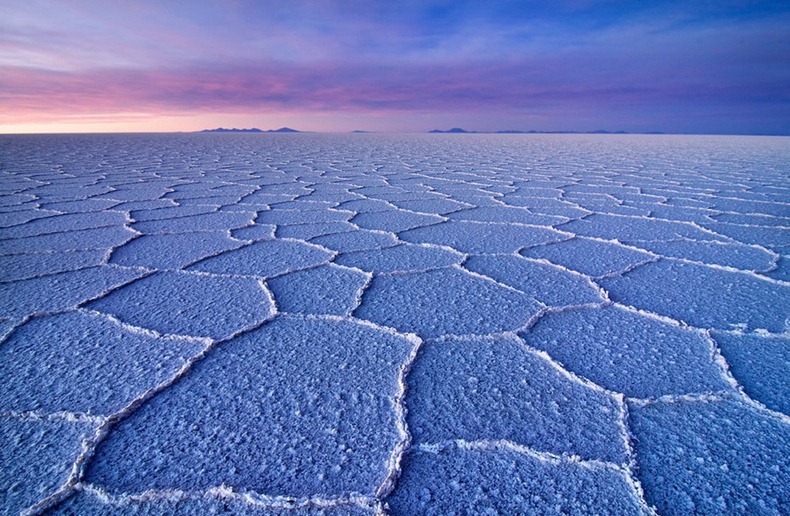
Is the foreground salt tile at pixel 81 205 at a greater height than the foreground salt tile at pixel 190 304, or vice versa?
the foreground salt tile at pixel 190 304

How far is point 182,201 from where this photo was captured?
124 inches

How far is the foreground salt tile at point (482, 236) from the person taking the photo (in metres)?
2.07

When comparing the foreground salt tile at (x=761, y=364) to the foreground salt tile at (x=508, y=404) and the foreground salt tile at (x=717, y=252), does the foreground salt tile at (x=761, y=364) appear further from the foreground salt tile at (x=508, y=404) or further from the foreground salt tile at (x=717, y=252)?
the foreground salt tile at (x=717, y=252)

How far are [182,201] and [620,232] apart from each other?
249 centimetres

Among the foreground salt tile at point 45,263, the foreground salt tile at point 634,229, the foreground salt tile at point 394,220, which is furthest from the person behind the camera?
the foreground salt tile at point 394,220

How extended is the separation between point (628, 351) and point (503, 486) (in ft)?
1.84

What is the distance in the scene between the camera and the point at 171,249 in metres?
1.98

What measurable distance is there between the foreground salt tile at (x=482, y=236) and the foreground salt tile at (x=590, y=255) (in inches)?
3.3

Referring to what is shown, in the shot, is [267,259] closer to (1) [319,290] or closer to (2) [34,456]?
(1) [319,290]

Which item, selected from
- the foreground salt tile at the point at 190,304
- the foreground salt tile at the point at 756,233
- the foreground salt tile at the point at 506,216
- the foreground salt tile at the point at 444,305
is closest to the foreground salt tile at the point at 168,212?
the foreground salt tile at the point at 190,304

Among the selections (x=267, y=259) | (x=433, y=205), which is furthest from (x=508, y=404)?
(x=433, y=205)

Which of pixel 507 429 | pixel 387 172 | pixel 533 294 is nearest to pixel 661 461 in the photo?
pixel 507 429

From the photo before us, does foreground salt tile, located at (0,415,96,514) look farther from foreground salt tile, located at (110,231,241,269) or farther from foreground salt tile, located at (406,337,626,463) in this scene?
foreground salt tile, located at (110,231,241,269)

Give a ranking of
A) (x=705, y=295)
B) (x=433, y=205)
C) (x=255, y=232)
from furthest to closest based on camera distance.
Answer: (x=433, y=205)
(x=255, y=232)
(x=705, y=295)
